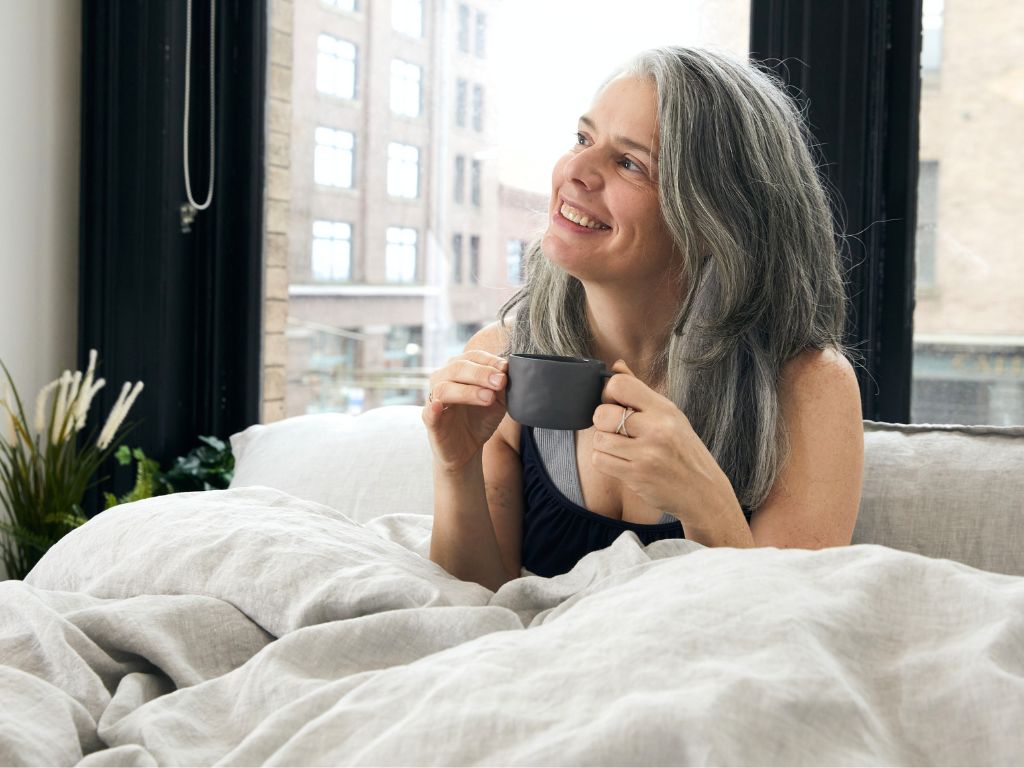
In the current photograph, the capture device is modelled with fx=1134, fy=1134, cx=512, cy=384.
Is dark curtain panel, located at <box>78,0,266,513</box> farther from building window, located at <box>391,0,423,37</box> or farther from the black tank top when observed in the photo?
the black tank top

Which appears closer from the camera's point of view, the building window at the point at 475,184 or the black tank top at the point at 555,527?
the black tank top at the point at 555,527

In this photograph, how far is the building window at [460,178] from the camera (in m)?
2.70

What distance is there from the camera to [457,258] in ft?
8.91

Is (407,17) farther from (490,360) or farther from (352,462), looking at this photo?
(490,360)

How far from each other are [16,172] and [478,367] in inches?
71.0

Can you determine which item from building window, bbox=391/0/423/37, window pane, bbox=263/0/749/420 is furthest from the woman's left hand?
building window, bbox=391/0/423/37

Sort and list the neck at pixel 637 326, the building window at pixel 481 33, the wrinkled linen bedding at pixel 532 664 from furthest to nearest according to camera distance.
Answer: the building window at pixel 481 33, the neck at pixel 637 326, the wrinkled linen bedding at pixel 532 664

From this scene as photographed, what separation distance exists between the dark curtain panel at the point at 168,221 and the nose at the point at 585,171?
1498 mm

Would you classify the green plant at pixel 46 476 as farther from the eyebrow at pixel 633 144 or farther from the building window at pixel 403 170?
the eyebrow at pixel 633 144

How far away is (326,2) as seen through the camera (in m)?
2.79

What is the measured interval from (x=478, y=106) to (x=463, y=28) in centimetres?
18

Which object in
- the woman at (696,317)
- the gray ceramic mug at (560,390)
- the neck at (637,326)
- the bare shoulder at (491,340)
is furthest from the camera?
the bare shoulder at (491,340)

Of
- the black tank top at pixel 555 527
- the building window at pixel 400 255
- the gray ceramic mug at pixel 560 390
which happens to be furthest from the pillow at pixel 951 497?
the building window at pixel 400 255

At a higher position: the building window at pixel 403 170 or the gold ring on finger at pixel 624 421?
the building window at pixel 403 170
